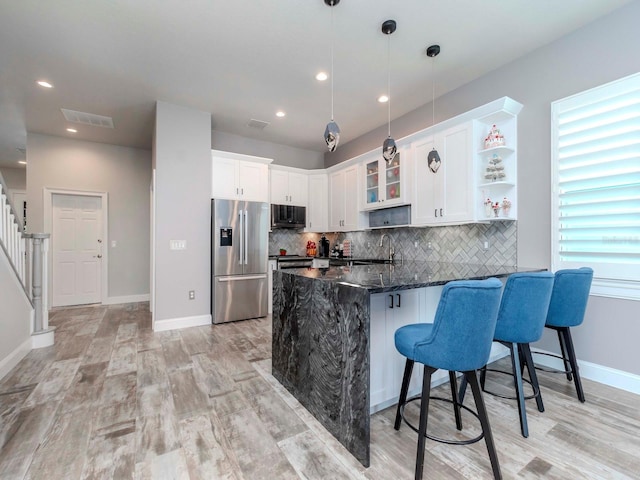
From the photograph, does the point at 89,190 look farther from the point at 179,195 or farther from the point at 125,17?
the point at 125,17

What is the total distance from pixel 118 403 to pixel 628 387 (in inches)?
156

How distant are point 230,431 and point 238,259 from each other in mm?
2798

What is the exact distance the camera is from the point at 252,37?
2.72m

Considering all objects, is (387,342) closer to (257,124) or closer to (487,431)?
(487,431)

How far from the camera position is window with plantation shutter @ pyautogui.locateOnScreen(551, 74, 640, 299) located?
2375mm

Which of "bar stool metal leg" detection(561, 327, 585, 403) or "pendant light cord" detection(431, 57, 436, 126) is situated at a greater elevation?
"pendant light cord" detection(431, 57, 436, 126)

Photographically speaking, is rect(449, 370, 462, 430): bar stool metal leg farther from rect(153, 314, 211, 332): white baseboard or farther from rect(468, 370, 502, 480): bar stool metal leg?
rect(153, 314, 211, 332): white baseboard

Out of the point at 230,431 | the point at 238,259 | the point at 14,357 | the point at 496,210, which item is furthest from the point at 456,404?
the point at 14,357

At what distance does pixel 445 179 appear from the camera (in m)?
3.50

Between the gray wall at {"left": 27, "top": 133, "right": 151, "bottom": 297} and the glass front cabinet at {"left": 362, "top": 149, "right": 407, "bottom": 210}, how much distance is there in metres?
4.50

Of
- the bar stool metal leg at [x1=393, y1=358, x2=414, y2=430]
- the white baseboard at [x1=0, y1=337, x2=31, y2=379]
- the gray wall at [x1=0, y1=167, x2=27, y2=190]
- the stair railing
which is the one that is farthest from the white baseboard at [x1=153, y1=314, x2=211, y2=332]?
the gray wall at [x1=0, y1=167, x2=27, y2=190]

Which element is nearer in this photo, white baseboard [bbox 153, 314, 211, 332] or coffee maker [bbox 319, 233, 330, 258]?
white baseboard [bbox 153, 314, 211, 332]

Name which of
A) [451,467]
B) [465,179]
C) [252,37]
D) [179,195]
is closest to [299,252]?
[179,195]

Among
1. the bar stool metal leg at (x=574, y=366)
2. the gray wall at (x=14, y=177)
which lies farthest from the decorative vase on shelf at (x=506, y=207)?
the gray wall at (x=14, y=177)
